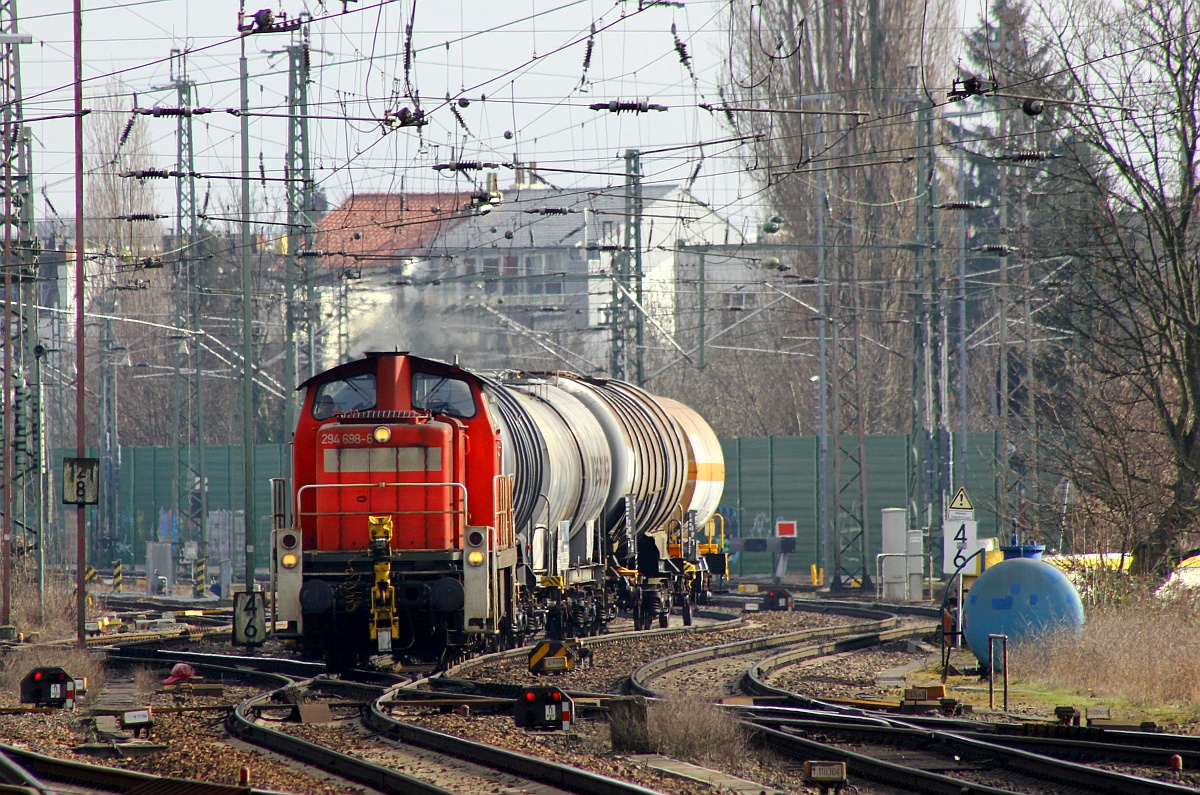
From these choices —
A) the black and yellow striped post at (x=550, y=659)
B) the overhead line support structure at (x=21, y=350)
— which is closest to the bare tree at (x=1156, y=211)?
the black and yellow striped post at (x=550, y=659)

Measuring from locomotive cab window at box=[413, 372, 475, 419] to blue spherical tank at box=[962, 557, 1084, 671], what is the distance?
A: 21.2 feet

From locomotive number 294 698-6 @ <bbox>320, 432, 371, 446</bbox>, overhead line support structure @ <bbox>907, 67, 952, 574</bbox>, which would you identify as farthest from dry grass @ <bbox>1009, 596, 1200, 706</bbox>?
overhead line support structure @ <bbox>907, 67, 952, 574</bbox>

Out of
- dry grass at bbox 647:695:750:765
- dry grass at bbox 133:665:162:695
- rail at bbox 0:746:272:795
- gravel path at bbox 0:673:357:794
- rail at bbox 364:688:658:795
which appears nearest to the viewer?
rail at bbox 0:746:272:795

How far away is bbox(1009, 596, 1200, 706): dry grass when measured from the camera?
45.5ft

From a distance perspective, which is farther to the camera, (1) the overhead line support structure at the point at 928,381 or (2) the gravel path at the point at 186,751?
(1) the overhead line support structure at the point at 928,381

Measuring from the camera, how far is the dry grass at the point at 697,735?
34.3 ft

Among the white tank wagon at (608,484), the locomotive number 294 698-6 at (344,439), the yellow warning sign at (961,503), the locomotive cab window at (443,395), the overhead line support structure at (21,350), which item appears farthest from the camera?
the overhead line support structure at (21,350)

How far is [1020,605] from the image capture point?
53.4 feet

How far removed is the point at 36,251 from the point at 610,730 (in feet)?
48.6

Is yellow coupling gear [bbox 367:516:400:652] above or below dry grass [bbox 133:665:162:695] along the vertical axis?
above

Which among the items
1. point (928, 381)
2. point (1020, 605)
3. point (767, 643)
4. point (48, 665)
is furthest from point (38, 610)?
point (928, 381)

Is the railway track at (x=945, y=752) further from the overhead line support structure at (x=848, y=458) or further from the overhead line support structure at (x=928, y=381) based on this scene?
the overhead line support structure at (x=848, y=458)

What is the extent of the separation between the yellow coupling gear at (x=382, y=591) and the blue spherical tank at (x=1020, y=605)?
22.4 feet

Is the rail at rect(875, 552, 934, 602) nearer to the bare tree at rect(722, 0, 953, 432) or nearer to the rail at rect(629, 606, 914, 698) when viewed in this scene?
the rail at rect(629, 606, 914, 698)
